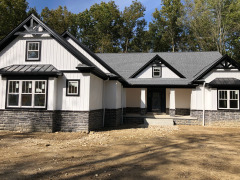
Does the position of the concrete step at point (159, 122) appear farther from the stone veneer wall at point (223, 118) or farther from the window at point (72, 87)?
the window at point (72, 87)

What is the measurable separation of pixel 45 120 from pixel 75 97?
220 centimetres

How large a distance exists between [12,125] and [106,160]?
789 cm

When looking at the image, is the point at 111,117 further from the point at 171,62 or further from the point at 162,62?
the point at 171,62

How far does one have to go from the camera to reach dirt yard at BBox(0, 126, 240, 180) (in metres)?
4.96

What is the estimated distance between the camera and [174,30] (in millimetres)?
38438

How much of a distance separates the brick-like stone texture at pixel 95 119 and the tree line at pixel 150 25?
83.5ft

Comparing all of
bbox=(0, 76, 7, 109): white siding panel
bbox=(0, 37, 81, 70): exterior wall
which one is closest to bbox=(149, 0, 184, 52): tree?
bbox=(0, 37, 81, 70): exterior wall

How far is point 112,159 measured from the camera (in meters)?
6.28

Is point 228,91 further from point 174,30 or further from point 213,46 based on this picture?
point 174,30

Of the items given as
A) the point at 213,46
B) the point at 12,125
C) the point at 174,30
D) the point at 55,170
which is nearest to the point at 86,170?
the point at 55,170

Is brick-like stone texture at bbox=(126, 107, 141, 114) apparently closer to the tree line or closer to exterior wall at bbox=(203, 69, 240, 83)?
exterior wall at bbox=(203, 69, 240, 83)

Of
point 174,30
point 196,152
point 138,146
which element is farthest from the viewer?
point 174,30

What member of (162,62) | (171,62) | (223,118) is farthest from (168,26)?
(223,118)

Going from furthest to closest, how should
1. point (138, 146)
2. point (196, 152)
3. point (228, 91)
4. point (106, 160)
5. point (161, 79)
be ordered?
point (161, 79) < point (228, 91) < point (138, 146) < point (196, 152) < point (106, 160)
